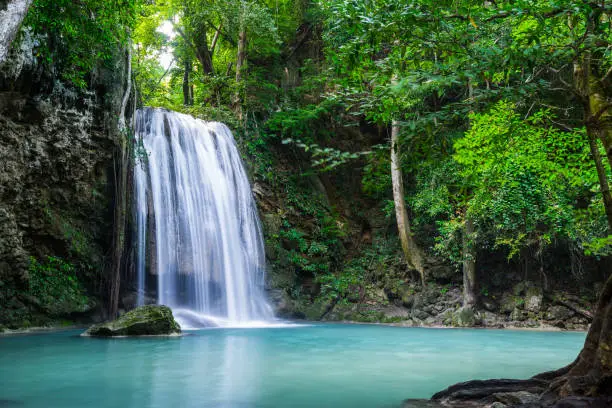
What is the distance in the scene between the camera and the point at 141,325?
412 inches

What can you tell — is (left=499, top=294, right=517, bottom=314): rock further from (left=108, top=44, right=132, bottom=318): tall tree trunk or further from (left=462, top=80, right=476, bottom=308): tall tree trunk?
(left=108, top=44, right=132, bottom=318): tall tree trunk

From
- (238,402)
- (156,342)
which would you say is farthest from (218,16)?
(238,402)

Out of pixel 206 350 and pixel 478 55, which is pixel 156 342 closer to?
pixel 206 350

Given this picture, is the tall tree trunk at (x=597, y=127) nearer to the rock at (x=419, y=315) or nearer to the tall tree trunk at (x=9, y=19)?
the tall tree trunk at (x=9, y=19)

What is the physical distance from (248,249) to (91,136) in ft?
20.7

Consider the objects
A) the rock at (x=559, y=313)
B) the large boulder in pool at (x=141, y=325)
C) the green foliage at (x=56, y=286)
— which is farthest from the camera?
the rock at (x=559, y=313)

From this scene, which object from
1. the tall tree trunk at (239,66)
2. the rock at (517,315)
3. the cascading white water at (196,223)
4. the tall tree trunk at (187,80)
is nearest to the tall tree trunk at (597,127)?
the cascading white water at (196,223)

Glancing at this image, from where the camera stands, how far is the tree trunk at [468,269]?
1491cm

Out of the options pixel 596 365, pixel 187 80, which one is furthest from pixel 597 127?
pixel 187 80

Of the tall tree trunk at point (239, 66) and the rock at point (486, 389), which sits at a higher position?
the tall tree trunk at point (239, 66)

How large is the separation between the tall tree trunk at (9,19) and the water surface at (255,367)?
341 centimetres

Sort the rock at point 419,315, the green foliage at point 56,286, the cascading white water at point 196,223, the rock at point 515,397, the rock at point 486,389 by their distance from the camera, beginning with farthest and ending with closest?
the rock at point 419,315, the cascading white water at point 196,223, the green foliage at point 56,286, the rock at point 486,389, the rock at point 515,397

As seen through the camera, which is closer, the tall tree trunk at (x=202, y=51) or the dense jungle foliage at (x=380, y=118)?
the dense jungle foliage at (x=380, y=118)

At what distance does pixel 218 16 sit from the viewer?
2006 cm
